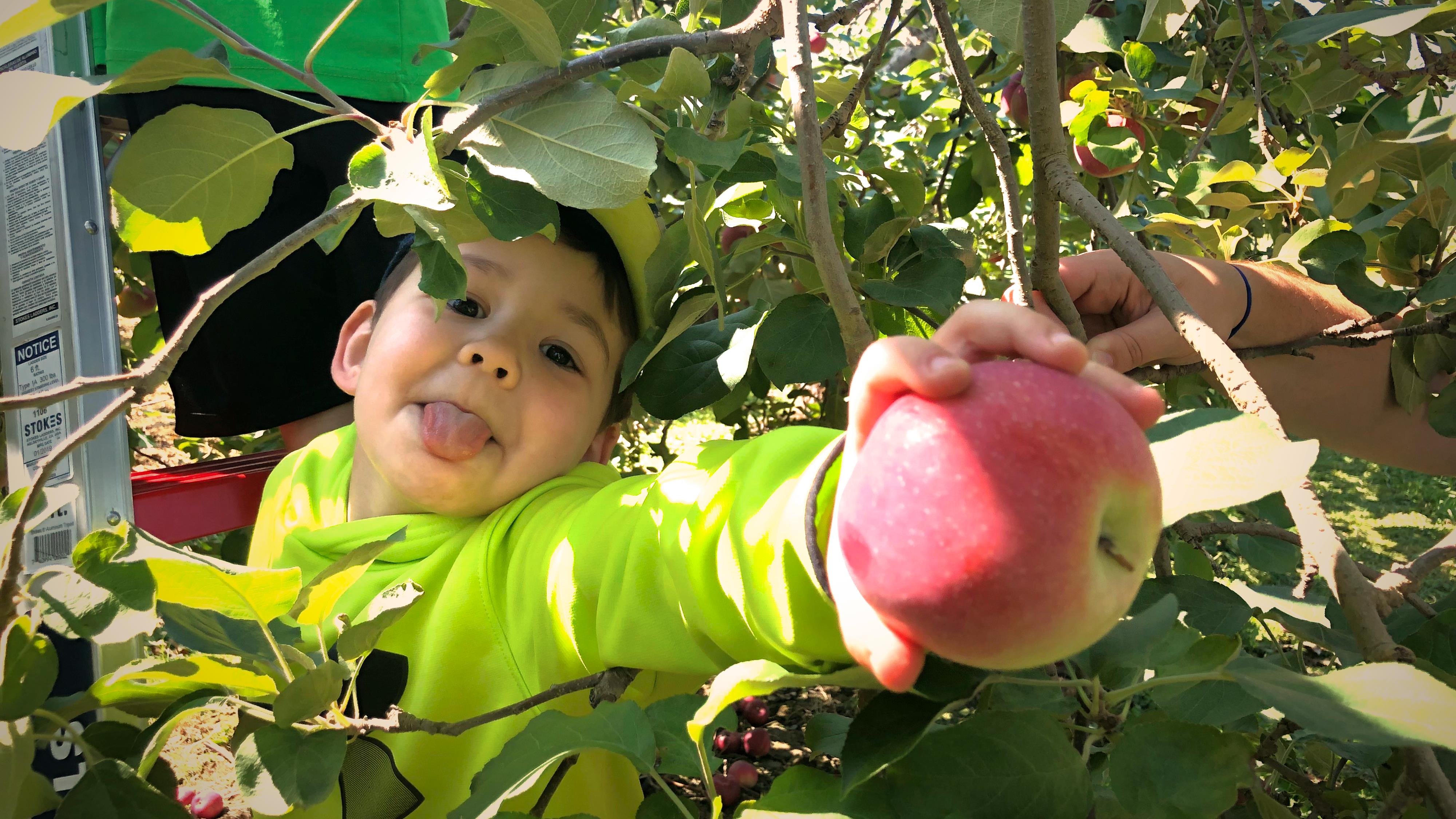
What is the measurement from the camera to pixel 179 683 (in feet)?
1.87

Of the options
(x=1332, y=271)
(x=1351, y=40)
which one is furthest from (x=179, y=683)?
(x=1351, y=40)

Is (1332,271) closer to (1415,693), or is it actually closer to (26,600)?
(1415,693)

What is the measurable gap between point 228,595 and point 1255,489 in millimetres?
543

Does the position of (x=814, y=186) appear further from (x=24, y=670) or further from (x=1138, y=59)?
(x=1138, y=59)

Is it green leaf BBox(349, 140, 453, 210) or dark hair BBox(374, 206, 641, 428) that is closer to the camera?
green leaf BBox(349, 140, 453, 210)

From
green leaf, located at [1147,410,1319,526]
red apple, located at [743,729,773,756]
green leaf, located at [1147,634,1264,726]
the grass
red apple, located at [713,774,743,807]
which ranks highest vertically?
green leaf, located at [1147,410,1319,526]

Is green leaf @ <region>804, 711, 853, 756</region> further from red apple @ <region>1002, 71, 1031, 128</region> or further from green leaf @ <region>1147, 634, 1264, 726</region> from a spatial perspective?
red apple @ <region>1002, 71, 1031, 128</region>

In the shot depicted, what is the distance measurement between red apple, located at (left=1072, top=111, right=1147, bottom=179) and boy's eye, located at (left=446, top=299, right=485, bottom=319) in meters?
0.83

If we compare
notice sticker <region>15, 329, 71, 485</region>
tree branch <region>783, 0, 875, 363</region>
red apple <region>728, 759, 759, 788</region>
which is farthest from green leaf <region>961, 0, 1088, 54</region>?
red apple <region>728, 759, 759, 788</region>

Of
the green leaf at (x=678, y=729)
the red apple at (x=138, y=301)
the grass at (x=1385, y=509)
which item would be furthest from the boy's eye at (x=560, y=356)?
the grass at (x=1385, y=509)

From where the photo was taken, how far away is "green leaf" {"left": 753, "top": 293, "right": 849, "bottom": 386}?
0.91m

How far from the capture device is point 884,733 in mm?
504

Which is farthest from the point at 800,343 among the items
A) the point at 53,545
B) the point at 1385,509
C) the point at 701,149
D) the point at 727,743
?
the point at 1385,509

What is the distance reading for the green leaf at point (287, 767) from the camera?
1.73ft
